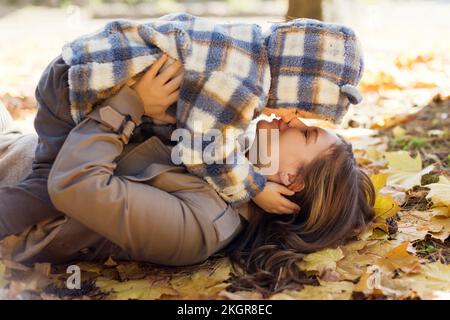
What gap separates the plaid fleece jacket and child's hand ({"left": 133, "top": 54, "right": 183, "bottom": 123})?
3cm

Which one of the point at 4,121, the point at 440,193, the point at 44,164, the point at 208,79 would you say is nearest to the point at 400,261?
the point at 440,193

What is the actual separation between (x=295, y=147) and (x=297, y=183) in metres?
0.12

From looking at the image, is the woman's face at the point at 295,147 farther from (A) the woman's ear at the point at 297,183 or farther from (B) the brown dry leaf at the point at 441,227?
(B) the brown dry leaf at the point at 441,227

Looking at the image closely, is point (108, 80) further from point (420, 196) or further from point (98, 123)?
point (420, 196)

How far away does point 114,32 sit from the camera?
1842 millimetres

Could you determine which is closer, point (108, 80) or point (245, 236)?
point (108, 80)

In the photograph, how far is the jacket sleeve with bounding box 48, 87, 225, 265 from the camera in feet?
5.59

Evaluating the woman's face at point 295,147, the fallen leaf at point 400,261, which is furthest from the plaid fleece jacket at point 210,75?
the fallen leaf at point 400,261

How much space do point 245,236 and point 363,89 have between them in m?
2.62

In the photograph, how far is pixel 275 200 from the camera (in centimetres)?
200

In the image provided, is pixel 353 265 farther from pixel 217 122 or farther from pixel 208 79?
pixel 208 79

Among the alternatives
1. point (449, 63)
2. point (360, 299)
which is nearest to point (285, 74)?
point (360, 299)

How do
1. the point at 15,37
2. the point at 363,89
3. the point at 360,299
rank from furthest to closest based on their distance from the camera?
the point at 15,37 → the point at 363,89 → the point at 360,299

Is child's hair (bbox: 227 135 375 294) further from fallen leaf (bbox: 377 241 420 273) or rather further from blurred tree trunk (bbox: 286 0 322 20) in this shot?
blurred tree trunk (bbox: 286 0 322 20)
